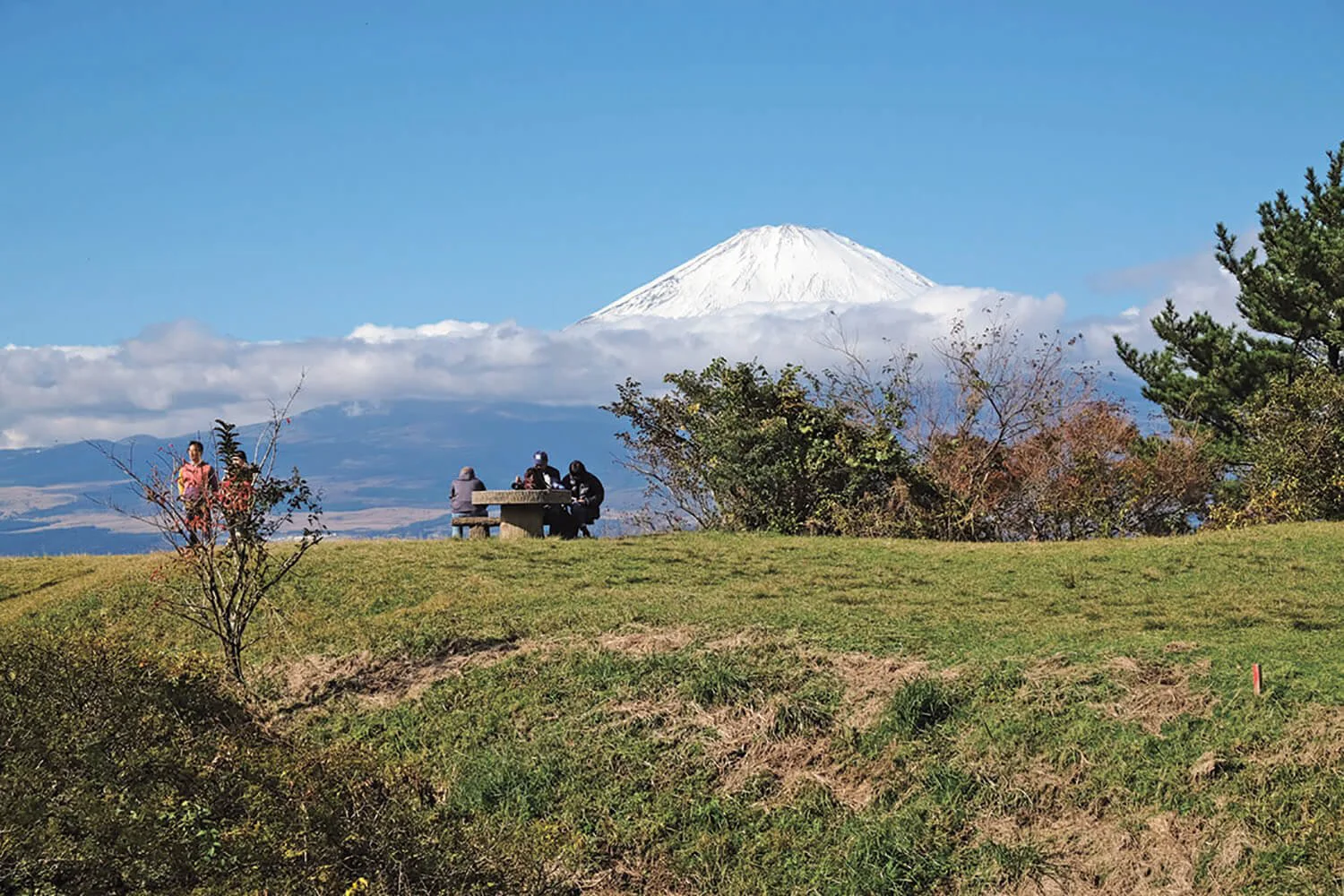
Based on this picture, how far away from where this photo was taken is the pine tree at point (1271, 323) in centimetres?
2930

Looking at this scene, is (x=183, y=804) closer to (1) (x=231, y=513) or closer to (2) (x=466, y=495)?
(1) (x=231, y=513)

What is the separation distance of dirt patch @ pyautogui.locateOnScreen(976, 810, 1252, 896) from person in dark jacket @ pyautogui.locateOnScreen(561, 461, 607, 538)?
549 inches

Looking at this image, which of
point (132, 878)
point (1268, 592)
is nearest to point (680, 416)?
point (1268, 592)

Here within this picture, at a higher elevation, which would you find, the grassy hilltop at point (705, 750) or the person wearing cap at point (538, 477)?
the person wearing cap at point (538, 477)

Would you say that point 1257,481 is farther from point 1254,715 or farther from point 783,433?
point 1254,715

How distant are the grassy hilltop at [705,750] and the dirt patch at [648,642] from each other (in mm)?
46

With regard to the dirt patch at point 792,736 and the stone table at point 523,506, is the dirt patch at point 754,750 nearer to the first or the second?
the dirt patch at point 792,736

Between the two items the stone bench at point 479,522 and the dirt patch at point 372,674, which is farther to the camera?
the stone bench at point 479,522

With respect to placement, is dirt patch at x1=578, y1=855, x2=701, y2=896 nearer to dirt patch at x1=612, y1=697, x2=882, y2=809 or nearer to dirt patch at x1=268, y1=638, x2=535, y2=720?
dirt patch at x1=612, y1=697, x2=882, y2=809

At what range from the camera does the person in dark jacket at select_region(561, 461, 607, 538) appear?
21969mm

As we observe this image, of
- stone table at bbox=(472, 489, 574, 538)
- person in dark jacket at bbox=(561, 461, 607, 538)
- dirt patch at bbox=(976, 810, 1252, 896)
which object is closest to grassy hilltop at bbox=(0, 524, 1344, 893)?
dirt patch at bbox=(976, 810, 1252, 896)

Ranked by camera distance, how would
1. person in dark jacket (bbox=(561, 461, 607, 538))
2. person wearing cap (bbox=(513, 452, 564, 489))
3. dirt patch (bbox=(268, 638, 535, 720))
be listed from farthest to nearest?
person in dark jacket (bbox=(561, 461, 607, 538)) < person wearing cap (bbox=(513, 452, 564, 489)) < dirt patch (bbox=(268, 638, 535, 720))

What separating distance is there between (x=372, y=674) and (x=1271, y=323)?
25.1 metres

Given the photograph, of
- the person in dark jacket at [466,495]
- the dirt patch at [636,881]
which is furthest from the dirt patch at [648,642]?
the person in dark jacket at [466,495]
